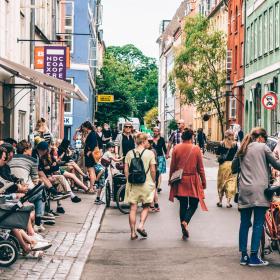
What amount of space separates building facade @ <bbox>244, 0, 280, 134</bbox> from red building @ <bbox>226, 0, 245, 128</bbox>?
280 centimetres

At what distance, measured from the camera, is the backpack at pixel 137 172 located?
47.6 ft

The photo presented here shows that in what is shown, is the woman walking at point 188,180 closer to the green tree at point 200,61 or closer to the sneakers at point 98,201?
the sneakers at point 98,201

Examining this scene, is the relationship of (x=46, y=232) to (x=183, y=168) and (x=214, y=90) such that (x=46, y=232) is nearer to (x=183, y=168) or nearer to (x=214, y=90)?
(x=183, y=168)

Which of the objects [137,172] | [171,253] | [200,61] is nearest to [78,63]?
[200,61]

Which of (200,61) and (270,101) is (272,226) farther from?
(200,61)

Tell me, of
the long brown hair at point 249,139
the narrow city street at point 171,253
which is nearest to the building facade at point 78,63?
the narrow city street at point 171,253

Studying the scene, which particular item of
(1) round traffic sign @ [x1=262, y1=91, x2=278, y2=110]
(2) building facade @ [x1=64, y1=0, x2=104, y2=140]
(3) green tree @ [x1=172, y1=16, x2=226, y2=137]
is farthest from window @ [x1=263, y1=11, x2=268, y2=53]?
(1) round traffic sign @ [x1=262, y1=91, x2=278, y2=110]

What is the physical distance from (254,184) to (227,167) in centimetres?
914

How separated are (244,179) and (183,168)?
3100 mm

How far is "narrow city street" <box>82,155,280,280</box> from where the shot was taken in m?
10.7

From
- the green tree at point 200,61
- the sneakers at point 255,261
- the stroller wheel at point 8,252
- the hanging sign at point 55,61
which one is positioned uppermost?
the green tree at point 200,61

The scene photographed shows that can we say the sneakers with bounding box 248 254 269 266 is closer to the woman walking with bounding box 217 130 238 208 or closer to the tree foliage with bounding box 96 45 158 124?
the woman walking with bounding box 217 130 238 208

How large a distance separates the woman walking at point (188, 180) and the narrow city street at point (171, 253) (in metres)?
0.47

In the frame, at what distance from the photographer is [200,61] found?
59844 millimetres
